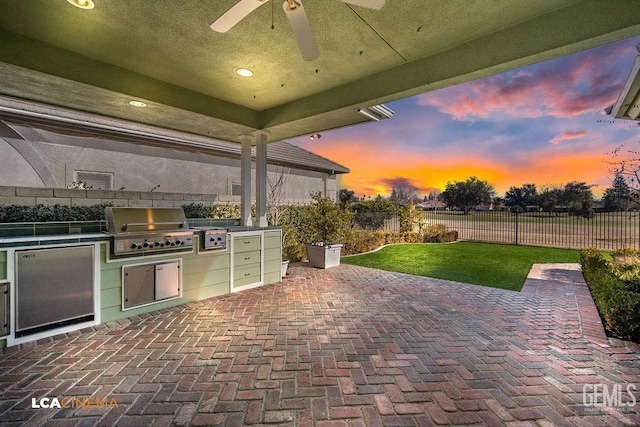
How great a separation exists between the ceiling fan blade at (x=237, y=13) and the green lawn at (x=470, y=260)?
524cm

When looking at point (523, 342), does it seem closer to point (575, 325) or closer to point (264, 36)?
point (575, 325)

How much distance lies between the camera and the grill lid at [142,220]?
3434mm

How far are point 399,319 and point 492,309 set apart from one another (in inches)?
54.9

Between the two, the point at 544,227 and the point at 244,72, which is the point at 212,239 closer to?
the point at 244,72

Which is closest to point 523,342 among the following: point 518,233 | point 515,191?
point 518,233

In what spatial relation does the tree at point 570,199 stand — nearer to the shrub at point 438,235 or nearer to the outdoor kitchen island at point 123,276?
the shrub at point 438,235

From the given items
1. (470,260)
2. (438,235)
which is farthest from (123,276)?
(438,235)

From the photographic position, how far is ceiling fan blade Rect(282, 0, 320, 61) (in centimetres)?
185

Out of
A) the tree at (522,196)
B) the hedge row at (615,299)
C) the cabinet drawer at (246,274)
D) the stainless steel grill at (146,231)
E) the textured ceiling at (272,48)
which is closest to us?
the textured ceiling at (272,48)

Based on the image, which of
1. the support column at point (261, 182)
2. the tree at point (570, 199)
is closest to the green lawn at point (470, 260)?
the tree at point (570, 199)

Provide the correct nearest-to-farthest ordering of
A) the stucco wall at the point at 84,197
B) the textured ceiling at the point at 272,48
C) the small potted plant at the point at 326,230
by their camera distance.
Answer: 1. the textured ceiling at the point at 272,48
2. the stucco wall at the point at 84,197
3. the small potted plant at the point at 326,230

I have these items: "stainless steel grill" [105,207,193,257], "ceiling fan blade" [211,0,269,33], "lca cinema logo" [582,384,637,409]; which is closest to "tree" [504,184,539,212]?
"lca cinema logo" [582,384,637,409]

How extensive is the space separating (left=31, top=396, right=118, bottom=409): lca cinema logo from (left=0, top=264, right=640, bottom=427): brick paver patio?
1.2 inches

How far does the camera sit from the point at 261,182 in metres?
5.43
